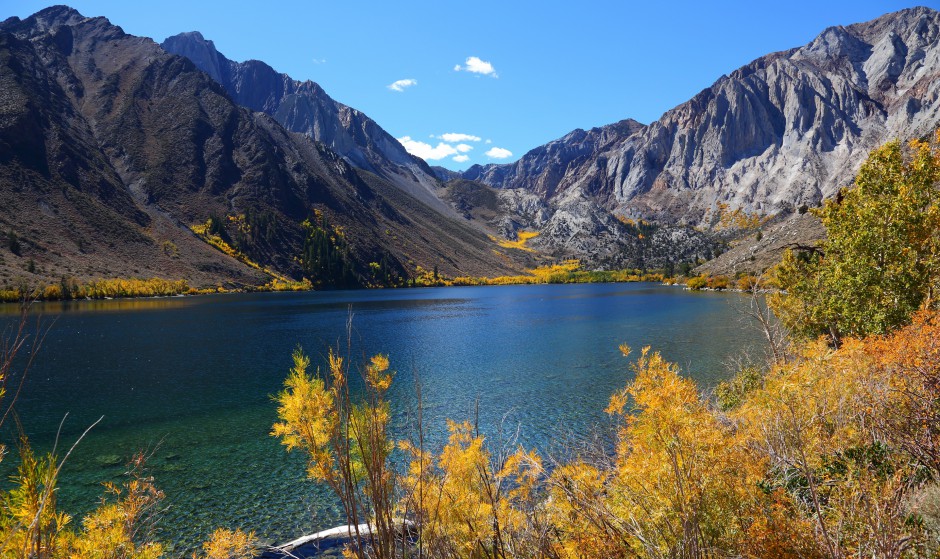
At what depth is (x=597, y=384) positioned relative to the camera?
35094 millimetres

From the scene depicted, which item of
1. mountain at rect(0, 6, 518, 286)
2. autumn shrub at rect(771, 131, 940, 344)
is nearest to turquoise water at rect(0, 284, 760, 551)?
autumn shrub at rect(771, 131, 940, 344)

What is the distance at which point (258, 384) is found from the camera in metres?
36.6

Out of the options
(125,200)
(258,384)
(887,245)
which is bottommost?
(258,384)

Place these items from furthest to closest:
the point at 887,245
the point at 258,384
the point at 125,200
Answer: the point at 125,200, the point at 258,384, the point at 887,245

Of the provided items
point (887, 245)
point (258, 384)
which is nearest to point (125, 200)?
point (258, 384)

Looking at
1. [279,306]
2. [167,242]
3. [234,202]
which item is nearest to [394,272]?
[234,202]

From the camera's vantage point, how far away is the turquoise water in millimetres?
19172

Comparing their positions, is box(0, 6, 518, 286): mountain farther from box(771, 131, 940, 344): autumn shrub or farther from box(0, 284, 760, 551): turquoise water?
box(771, 131, 940, 344): autumn shrub

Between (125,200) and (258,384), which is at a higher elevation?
(125,200)

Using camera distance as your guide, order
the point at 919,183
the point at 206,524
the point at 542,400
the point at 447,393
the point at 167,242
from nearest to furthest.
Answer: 1. the point at 206,524
2. the point at 919,183
3. the point at 542,400
4. the point at 447,393
5. the point at 167,242

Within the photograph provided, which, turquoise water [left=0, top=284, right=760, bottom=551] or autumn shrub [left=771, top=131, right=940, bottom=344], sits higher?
autumn shrub [left=771, top=131, right=940, bottom=344]

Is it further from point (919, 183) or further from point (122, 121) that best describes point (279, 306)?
point (122, 121)

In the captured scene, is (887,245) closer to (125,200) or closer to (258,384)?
(258,384)

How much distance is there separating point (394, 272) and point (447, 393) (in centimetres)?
16198
